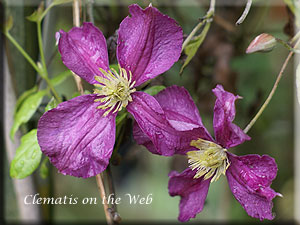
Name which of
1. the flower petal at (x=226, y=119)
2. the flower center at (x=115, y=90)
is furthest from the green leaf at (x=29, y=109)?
the flower petal at (x=226, y=119)

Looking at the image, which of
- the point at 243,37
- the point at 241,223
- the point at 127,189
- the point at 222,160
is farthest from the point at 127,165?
the point at 222,160

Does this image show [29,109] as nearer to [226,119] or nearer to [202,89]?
[226,119]

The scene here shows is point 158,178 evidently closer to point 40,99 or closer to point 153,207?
point 153,207

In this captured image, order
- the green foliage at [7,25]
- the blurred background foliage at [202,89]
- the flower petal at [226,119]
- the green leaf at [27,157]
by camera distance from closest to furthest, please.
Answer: the flower petal at [226,119] < the green leaf at [27,157] < the green foliage at [7,25] < the blurred background foliage at [202,89]

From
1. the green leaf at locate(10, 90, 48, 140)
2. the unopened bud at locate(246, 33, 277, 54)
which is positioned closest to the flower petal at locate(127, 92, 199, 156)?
the unopened bud at locate(246, 33, 277, 54)

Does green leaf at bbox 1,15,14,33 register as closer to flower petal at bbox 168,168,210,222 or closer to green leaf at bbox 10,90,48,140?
green leaf at bbox 10,90,48,140

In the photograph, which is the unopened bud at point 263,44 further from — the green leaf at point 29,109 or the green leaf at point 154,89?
the green leaf at point 29,109

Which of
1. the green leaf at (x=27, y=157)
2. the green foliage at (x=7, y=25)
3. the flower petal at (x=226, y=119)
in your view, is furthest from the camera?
the green foliage at (x=7, y=25)

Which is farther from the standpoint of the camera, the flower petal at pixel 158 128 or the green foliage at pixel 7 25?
the green foliage at pixel 7 25

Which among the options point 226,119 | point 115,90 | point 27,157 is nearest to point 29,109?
point 27,157
